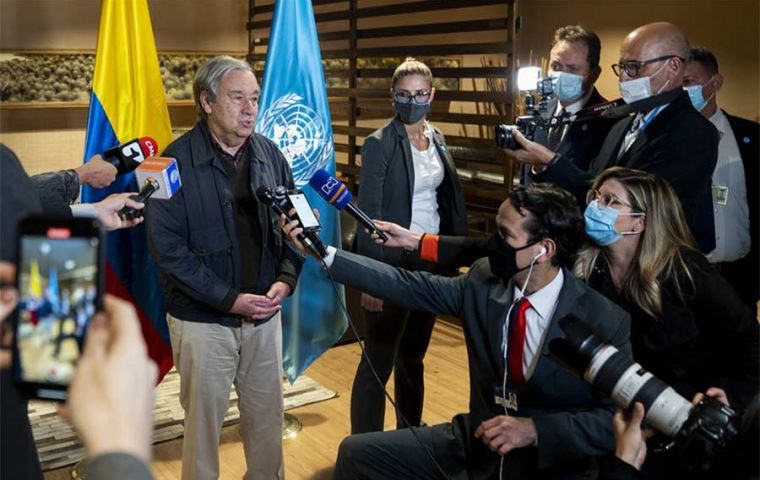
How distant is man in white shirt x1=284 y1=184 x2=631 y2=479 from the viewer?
6.26ft

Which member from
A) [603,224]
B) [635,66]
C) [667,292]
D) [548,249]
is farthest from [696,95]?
[548,249]

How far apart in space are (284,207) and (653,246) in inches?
42.3

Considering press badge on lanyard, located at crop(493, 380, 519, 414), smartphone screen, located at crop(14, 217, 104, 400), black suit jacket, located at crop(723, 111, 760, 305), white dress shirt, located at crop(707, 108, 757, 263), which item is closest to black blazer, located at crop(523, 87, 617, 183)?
white dress shirt, located at crop(707, 108, 757, 263)

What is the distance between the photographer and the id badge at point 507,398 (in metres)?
2.00

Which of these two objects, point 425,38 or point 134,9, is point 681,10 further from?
point 134,9

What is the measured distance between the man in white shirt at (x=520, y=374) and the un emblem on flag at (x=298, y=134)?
123cm

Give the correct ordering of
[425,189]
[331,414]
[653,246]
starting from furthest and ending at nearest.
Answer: [331,414] < [425,189] < [653,246]

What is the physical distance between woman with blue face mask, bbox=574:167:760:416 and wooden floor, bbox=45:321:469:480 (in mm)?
1453

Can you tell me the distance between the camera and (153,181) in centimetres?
209

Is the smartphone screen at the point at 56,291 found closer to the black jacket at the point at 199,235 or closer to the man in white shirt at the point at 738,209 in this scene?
the black jacket at the point at 199,235

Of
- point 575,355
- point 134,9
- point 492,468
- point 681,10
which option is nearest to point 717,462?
point 575,355

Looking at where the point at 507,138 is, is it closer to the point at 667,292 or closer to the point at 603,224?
the point at 603,224

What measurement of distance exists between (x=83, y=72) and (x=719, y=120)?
13.3ft

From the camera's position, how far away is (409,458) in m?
2.07
